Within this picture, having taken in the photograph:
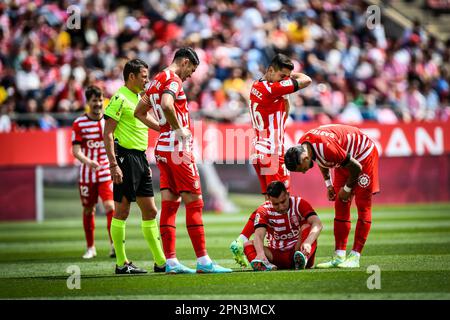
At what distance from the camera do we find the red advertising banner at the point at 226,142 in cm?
2109

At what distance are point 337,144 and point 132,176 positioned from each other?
7.98 feet

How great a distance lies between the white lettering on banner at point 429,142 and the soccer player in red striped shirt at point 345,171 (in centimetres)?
1345

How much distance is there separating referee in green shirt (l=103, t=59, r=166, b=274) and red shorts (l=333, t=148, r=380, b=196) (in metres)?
2.19

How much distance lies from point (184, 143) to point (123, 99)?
1.15 m

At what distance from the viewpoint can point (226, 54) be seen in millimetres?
25234

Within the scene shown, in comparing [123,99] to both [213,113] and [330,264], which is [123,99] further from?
[213,113]

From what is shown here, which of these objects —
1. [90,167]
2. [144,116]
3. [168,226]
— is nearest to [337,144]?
[168,226]

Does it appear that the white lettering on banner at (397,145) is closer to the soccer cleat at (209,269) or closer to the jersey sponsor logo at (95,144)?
the jersey sponsor logo at (95,144)

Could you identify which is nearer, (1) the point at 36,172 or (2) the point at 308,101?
(1) the point at 36,172

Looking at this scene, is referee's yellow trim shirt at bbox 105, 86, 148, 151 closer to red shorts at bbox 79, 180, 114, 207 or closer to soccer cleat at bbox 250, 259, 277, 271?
soccer cleat at bbox 250, 259, 277, 271

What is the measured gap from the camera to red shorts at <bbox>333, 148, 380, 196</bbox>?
32.6 ft

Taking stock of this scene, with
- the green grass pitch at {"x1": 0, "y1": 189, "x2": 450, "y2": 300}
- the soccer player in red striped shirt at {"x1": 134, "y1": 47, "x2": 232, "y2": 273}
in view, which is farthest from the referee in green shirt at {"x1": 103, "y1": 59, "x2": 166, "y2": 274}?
the soccer player in red striped shirt at {"x1": 134, "y1": 47, "x2": 232, "y2": 273}
